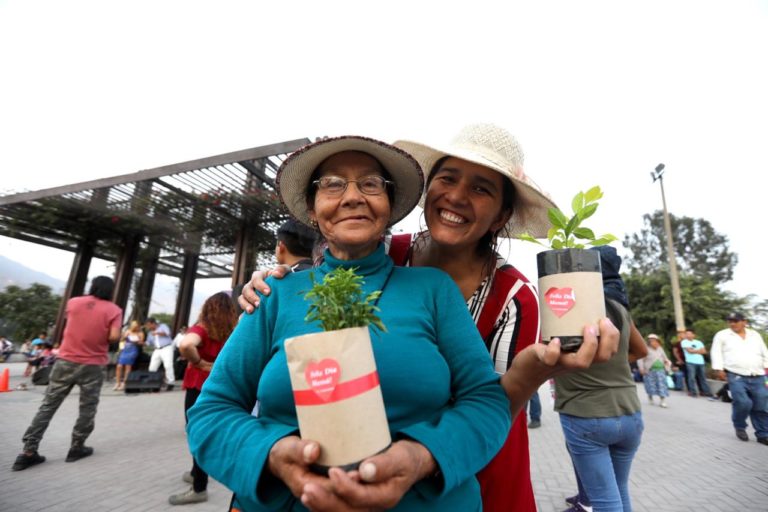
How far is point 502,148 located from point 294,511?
5.24 feet

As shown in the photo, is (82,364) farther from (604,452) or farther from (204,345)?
(604,452)

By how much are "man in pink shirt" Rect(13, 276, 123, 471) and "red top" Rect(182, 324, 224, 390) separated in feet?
5.86

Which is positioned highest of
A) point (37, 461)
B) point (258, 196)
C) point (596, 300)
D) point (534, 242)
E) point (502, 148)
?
point (258, 196)

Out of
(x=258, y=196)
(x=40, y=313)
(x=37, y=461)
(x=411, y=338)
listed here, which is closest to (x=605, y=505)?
(x=411, y=338)

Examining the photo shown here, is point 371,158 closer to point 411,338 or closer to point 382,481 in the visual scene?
point 411,338

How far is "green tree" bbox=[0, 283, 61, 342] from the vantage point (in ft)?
75.2

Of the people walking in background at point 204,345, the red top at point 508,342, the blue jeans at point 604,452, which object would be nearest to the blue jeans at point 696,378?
the blue jeans at point 604,452

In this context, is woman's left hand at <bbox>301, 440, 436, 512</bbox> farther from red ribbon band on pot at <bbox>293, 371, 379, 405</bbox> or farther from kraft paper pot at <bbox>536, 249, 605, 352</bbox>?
kraft paper pot at <bbox>536, 249, 605, 352</bbox>

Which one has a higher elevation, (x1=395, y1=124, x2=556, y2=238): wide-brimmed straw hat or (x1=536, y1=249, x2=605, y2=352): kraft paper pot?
(x1=395, y1=124, x2=556, y2=238): wide-brimmed straw hat

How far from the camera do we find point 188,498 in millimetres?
3965

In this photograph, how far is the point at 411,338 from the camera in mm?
1215

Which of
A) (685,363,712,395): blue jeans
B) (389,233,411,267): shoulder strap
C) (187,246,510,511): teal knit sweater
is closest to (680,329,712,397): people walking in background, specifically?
(685,363,712,395): blue jeans

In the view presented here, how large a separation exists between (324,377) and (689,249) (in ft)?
157

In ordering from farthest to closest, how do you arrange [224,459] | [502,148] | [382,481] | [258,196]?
1. [258,196]
2. [502,148]
3. [224,459]
4. [382,481]
